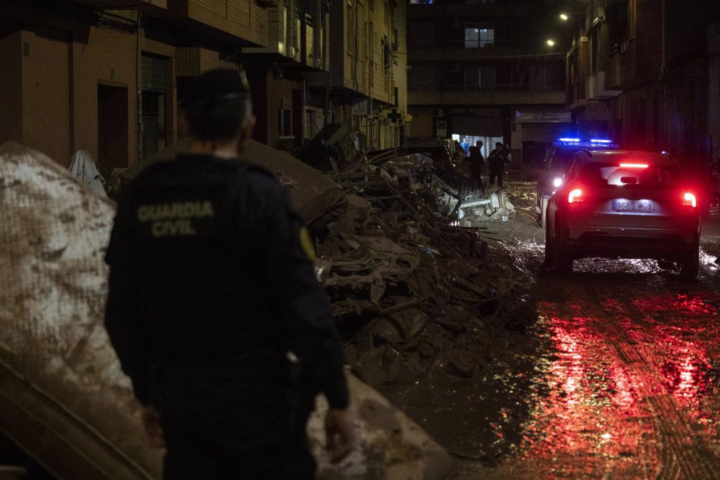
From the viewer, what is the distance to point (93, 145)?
51.1 ft

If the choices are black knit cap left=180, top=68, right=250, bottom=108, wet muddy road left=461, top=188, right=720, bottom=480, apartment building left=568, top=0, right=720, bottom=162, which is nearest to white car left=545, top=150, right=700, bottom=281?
wet muddy road left=461, top=188, right=720, bottom=480

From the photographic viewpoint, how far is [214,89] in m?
2.71

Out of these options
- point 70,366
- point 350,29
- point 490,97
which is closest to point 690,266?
point 70,366

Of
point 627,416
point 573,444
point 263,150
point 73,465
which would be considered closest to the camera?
point 73,465

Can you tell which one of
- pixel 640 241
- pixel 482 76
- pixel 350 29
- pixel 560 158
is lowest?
pixel 640 241

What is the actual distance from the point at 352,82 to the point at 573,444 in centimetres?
3037

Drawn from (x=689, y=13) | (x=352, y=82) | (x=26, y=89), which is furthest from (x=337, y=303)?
(x=689, y=13)

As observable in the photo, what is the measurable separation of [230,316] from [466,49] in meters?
79.4

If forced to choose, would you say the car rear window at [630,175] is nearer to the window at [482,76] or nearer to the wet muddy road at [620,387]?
the wet muddy road at [620,387]

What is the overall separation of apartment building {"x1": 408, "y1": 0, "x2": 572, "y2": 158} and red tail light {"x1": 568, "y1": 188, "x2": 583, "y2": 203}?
6719 centimetres

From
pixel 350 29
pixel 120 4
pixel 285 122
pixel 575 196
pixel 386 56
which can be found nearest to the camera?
pixel 575 196

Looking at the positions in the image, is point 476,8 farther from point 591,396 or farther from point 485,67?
point 591,396

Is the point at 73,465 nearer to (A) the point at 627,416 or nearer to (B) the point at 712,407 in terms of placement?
(A) the point at 627,416

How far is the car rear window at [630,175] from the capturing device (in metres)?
12.4
